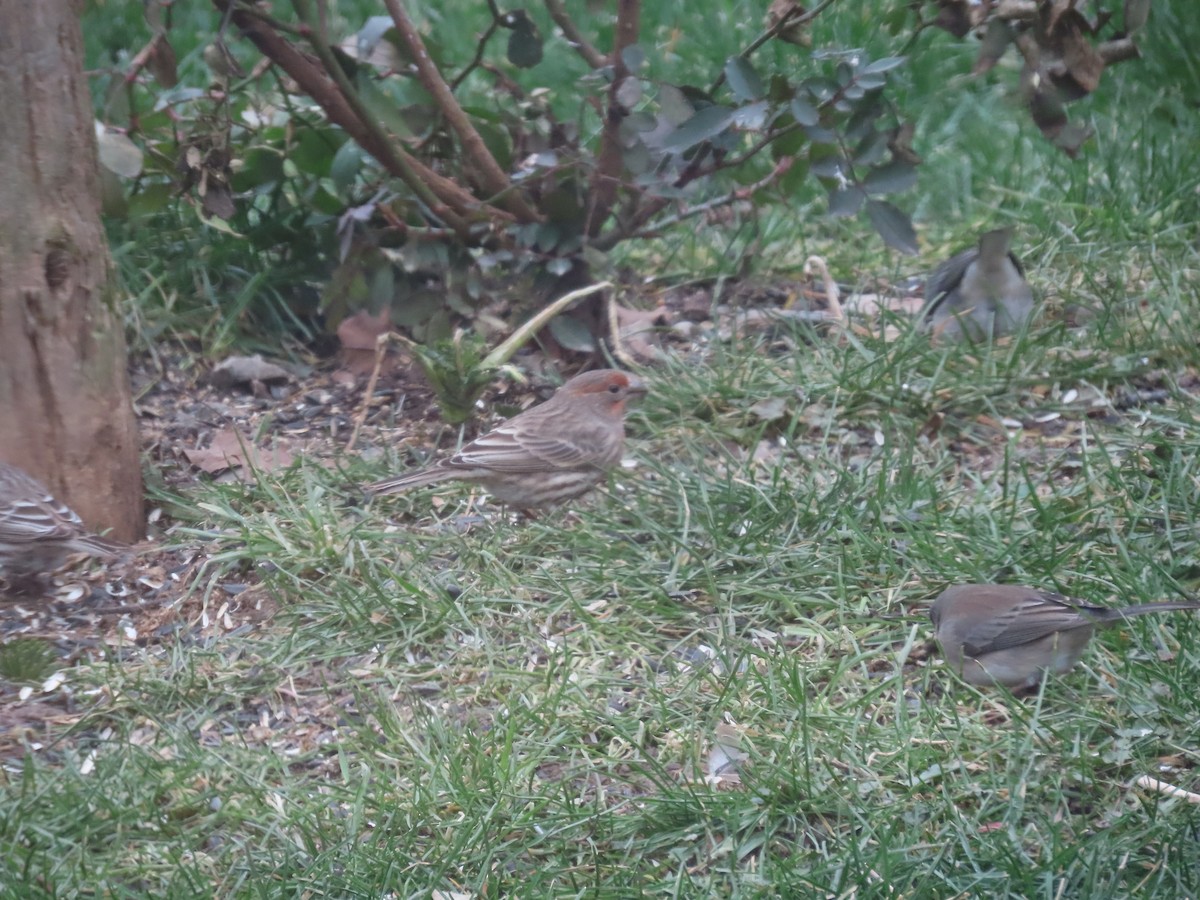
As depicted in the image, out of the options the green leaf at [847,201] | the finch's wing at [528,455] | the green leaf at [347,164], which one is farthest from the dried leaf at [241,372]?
the green leaf at [847,201]

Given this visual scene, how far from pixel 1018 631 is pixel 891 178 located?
2.12 meters

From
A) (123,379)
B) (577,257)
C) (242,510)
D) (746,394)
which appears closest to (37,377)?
(123,379)

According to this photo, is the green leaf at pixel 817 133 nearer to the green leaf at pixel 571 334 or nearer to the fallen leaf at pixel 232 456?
the green leaf at pixel 571 334

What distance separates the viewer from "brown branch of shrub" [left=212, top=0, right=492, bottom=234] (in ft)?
16.1

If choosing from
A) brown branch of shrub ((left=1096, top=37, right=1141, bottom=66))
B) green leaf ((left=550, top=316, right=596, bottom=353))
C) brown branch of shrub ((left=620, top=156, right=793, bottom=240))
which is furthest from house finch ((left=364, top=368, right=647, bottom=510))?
brown branch of shrub ((left=1096, top=37, right=1141, bottom=66))

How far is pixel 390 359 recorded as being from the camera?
579 centimetres

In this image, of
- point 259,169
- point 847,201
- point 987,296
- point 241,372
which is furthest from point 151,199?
point 987,296

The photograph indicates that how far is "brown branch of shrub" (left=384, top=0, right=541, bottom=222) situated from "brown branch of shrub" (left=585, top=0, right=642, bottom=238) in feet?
0.81

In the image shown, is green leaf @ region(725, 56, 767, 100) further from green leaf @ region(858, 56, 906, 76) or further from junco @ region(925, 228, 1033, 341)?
junco @ region(925, 228, 1033, 341)

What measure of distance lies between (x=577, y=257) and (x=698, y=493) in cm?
139

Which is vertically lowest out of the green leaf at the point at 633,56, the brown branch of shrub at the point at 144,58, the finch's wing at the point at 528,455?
the finch's wing at the point at 528,455

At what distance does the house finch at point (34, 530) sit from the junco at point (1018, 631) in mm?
2608

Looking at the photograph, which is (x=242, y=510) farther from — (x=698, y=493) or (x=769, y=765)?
(x=769, y=765)

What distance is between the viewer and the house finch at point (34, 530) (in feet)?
13.3
